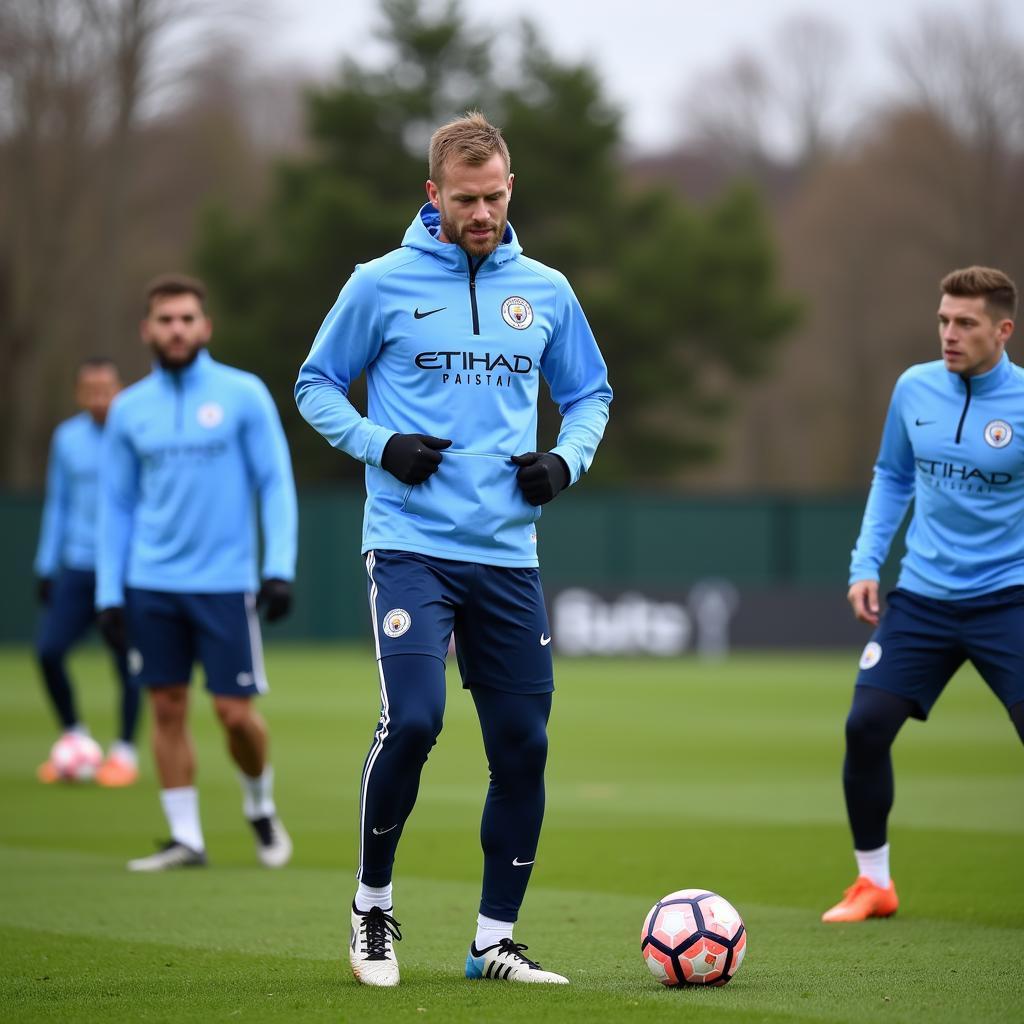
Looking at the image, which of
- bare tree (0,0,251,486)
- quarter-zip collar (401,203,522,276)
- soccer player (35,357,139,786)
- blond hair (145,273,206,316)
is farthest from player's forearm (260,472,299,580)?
bare tree (0,0,251,486)

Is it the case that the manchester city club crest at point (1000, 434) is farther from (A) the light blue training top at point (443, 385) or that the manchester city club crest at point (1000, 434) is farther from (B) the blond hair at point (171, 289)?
(B) the blond hair at point (171, 289)

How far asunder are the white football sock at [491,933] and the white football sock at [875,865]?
2.03 m

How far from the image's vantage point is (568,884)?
8.25 m

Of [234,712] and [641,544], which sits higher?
[641,544]

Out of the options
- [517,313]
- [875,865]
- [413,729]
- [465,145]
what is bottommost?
[875,865]

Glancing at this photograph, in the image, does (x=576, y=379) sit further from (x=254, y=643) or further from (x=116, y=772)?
(x=116, y=772)

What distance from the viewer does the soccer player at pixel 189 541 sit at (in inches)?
341

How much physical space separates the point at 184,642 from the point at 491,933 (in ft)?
11.2

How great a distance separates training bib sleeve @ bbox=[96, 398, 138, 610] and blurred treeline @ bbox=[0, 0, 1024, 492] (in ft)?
89.0

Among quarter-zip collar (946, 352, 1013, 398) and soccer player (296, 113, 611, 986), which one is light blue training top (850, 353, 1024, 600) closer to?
quarter-zip collar (946, 352, 1013, 398)

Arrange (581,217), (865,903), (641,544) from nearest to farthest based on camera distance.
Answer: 1. (865,903)
2. (641,544)
3. (581,217)

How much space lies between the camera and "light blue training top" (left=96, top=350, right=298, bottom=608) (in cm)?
870

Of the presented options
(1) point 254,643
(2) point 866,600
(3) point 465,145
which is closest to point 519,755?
(3) point 465,145

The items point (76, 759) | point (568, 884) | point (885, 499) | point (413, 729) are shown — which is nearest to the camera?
point (413, 729)
